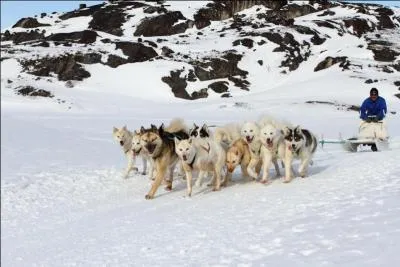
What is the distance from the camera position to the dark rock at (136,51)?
62438 millimetres

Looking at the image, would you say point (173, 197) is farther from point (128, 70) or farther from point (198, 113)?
point (128, 70)

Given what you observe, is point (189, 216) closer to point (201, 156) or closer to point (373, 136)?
point (201, 156)

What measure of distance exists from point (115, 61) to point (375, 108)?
48996 millimetres

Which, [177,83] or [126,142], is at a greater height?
[177,83]

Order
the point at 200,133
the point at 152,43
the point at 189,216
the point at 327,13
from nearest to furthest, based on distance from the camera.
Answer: the point at 189,216 < the point at 200,133 < the point at 152,43 < the point at 327,13

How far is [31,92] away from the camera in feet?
137

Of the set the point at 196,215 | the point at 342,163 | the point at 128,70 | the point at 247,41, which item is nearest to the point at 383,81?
the point at 247,41

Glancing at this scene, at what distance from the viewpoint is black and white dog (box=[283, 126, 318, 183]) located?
917cm

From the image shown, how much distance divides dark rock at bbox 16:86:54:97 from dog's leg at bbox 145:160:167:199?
3377cm

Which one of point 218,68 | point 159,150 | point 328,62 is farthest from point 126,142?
point 328,62

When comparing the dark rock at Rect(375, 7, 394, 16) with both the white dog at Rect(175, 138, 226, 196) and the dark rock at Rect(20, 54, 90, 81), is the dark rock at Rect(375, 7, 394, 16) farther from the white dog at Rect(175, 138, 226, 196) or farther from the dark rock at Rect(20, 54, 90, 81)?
the white dog at Rect(175, 138, 226, 196)

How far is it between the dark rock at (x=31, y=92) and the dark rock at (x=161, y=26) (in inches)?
1651

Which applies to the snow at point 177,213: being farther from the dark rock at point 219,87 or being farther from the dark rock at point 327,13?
the dark rock at point 327,13

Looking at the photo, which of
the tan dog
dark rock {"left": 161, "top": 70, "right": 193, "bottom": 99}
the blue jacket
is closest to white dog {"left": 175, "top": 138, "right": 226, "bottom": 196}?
the tan dog
